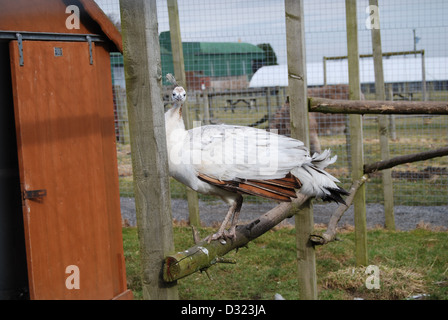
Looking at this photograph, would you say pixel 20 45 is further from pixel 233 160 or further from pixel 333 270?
pixel 333 270

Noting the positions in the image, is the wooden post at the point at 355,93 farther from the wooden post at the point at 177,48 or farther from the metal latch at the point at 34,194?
the metal latch at the point at 34,194

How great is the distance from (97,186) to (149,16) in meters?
2.77

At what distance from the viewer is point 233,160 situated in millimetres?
3018

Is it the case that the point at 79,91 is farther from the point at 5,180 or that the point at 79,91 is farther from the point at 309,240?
the point at 309,240

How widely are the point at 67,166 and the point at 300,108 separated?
81.4 inches

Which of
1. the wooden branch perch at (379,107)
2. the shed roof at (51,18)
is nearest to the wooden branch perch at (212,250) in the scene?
the wooden branch perch at (379,107)

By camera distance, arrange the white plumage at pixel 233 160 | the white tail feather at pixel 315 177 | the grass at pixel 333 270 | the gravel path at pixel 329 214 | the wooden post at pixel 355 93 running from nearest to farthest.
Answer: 1. the white plumage at pixel 233 160
2. the white tail feather at pixel 315 177
3. the grass at pixel 333 270
4. the wooden post at pixel 355 93
5. the gravel path at pixel 329 214

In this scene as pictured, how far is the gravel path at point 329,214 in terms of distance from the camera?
7.31 metres

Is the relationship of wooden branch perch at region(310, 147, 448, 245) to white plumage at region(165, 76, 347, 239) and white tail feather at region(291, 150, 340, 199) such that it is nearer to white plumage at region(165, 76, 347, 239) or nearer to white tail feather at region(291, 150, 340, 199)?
white tail feather at region(291, 150, 340, 199)

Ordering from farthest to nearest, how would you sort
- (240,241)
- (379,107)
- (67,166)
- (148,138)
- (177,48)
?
(177,48) → (67,166) → (379,107) → (240,241) → (148,138)

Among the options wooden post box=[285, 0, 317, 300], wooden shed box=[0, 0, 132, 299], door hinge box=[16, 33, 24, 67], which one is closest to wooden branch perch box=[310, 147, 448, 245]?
wooden post box=[285, 0, 317, 300]

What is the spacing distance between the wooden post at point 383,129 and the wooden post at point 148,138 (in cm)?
495

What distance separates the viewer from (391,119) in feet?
40.0

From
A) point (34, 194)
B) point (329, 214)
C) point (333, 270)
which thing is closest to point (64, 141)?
point (34, 194)
